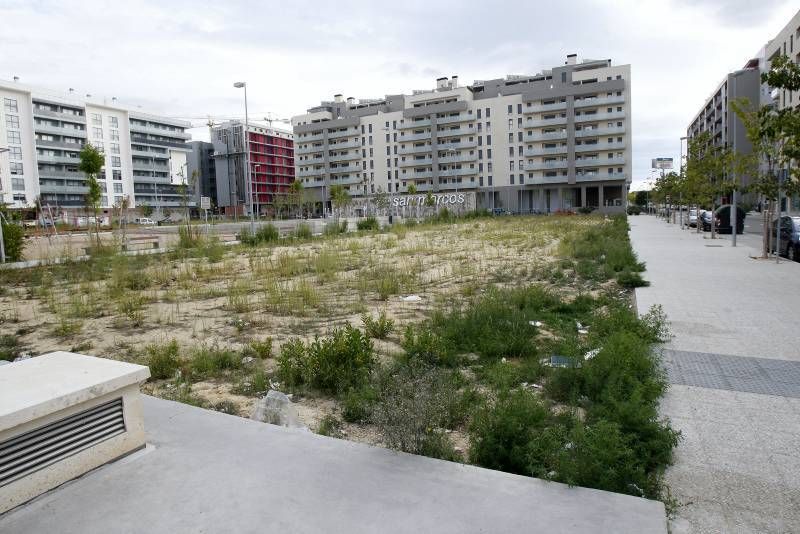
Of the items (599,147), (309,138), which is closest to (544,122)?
(599,147)

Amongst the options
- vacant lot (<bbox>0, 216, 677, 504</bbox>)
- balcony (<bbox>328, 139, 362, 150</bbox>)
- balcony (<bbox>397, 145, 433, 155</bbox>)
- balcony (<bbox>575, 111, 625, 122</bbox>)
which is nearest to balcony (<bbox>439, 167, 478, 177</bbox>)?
balcony (<bbox>397, 145, 433, 155</bbox>)

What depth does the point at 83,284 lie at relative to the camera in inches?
525

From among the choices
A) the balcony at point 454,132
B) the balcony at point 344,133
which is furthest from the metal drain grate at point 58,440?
the balcony at point 344,133

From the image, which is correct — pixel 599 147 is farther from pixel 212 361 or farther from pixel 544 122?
pixel 212 361

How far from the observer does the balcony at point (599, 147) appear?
8069 cm

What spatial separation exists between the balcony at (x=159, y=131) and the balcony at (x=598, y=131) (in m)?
76.5

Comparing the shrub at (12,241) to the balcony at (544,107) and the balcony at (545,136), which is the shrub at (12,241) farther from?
the balcony at (544,107)

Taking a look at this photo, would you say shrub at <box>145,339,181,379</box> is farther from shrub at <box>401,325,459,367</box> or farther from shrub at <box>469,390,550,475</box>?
shrub at <box>469,390,550,475</box>

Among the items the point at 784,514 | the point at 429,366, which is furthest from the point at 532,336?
the point at 784,514

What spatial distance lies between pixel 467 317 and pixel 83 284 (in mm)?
10139

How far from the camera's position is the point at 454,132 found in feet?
311

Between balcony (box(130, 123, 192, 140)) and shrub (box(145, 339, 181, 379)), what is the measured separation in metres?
110

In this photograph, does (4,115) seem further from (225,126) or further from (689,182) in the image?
(689,182)

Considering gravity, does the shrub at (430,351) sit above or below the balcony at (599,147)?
below
